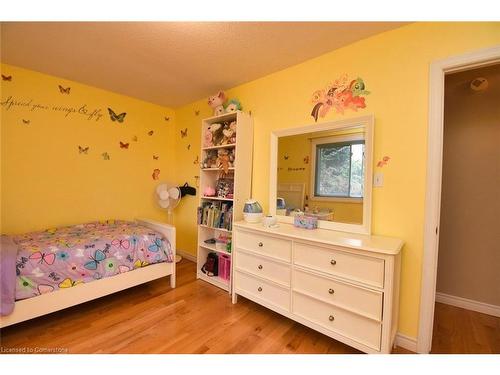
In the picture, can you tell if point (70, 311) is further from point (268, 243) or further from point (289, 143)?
point (289, 143)

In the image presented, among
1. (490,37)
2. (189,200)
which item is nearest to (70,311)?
(189,200)

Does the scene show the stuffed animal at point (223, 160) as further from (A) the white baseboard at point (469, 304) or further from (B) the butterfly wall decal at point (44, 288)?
(A) the white baseboard at point (469, 304)

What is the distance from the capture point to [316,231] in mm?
1852

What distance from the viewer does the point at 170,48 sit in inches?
76.9

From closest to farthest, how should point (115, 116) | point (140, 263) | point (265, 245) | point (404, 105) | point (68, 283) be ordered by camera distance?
point (404, 105) < point (68, 283) < point (265, 245) < point (140, 263) < point (115, 116)

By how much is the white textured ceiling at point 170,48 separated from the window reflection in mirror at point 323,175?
77cm

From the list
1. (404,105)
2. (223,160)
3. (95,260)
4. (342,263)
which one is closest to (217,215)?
(223,160)

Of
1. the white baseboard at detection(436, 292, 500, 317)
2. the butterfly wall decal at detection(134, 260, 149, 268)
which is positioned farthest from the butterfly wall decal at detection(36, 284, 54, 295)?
the white baseboard at detection(436, 292, 500, 317)

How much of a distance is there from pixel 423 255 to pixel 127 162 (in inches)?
138

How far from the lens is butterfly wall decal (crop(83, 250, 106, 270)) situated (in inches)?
Answer: 76.3

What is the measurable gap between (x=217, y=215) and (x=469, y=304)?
2.68 meters

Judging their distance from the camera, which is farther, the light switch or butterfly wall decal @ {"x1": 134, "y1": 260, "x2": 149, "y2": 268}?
butterfly wall decal @ {"x1": 134, "y1": 260, "x2": 149, "y2": 268}

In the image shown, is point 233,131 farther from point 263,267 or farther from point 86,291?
point 86,291

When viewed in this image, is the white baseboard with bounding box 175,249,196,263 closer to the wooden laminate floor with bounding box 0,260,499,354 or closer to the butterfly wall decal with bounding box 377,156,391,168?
the wooden laminate floor with bounding box 0,260,499,354
